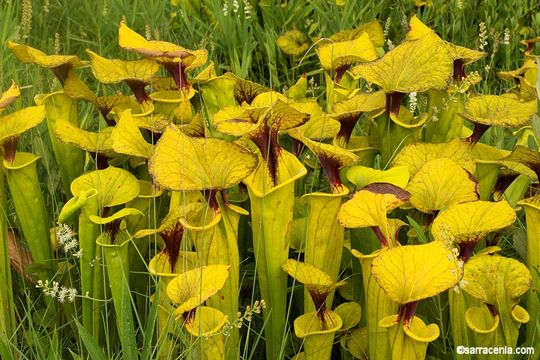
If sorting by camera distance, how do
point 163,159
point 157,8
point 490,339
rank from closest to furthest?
1. point 163,159
2. point 490,339
3. point 157,8

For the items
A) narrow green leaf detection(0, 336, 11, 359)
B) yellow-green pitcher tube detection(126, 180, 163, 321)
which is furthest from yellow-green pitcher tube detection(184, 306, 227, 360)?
narrow green leaf detection(0, 336, 11, 359)

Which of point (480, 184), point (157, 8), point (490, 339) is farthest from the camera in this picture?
point (157, 8)

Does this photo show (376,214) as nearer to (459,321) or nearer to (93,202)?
(459,321)

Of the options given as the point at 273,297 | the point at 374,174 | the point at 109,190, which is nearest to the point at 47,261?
the point at 109,190

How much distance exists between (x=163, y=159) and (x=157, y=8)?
255cm

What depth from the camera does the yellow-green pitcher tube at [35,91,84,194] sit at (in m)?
1.73

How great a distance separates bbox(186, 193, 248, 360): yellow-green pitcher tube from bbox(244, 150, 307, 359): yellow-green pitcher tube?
0.04 m

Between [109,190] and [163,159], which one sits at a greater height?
[163,159]

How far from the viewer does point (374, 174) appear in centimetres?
141

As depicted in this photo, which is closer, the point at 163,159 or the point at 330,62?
the point at 163,159

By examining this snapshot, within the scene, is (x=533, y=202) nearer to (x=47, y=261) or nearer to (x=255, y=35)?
(x=47, y=261)

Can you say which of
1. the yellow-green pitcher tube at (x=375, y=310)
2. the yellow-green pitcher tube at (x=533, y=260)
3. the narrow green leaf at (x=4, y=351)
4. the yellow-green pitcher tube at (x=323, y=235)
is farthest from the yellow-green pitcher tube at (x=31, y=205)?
the yellow-green pitcher tube at (x=533, y=260)

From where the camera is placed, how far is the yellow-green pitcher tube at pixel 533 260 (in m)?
1.42

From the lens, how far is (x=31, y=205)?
1631 mm
